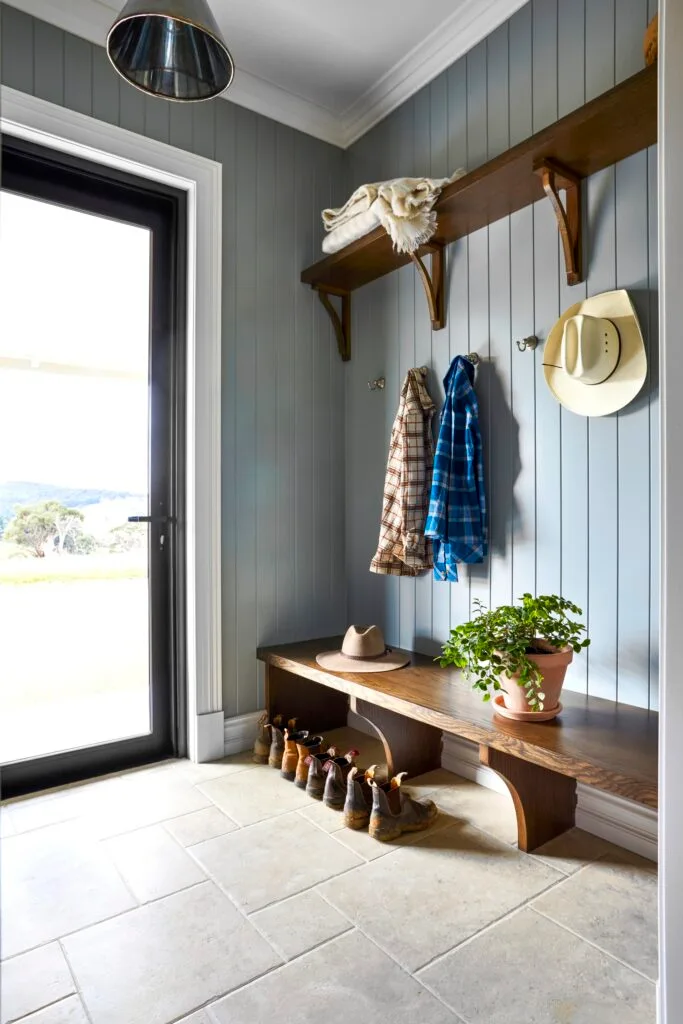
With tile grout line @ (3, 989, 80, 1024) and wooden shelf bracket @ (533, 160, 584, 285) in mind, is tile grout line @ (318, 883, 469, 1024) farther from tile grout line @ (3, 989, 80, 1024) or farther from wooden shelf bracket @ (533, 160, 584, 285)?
wooden shelf bracket @ (533, 160, 584, 285)

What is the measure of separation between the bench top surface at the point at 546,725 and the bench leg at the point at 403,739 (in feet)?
0.32

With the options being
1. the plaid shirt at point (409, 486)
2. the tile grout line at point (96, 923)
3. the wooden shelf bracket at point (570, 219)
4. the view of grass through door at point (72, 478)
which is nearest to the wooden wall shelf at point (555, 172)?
the wooden shelf bracket at point (570, 219)

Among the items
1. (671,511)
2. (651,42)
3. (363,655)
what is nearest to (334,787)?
(363,655)

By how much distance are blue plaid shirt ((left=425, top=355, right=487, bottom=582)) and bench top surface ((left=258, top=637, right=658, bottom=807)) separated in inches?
17.6

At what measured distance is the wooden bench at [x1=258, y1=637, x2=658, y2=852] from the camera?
1.47m

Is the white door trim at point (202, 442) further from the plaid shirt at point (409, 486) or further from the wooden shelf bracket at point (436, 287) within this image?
the wooden shelf bracket at point (436, 287)

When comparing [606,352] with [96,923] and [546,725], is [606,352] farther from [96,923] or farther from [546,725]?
[96,923]

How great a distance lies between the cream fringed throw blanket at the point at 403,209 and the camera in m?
2.11

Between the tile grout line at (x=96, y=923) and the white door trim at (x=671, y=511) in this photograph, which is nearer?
the white door trim at (x=671, y=511)

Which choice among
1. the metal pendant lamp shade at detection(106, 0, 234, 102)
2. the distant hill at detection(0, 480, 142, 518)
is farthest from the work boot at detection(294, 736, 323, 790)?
the metal pendant lamp shade at detection(106, 0, 234, 102)

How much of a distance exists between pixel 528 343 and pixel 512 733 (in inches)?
47.2

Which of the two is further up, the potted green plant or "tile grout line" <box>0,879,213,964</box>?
the potted green plant

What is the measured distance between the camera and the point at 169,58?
1.57m

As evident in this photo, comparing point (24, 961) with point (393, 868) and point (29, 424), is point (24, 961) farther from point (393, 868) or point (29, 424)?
point (29, 424)
